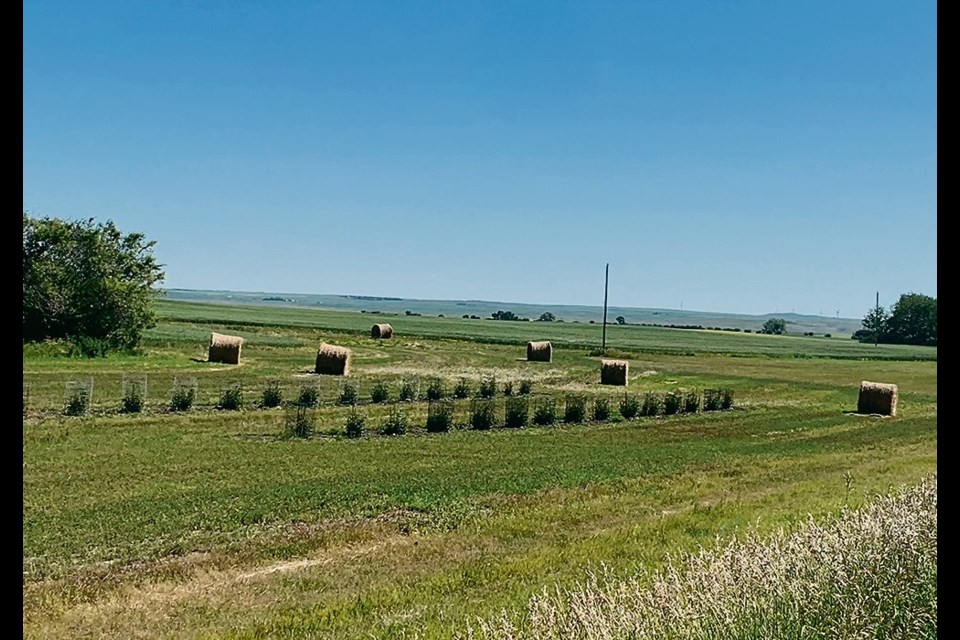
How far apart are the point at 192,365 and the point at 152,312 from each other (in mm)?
8352

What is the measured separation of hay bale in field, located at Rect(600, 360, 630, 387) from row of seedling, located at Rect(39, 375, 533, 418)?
6431 mm

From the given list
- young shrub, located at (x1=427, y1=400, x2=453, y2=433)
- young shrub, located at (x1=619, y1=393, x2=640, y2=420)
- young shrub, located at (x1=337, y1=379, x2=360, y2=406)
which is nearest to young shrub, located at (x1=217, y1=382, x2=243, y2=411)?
young shrub, located at (x1=337, y1=379, x2=360, y2=406)

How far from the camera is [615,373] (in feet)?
136

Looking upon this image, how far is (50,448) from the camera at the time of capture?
17.2 metres

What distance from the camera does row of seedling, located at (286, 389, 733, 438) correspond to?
2267 cm

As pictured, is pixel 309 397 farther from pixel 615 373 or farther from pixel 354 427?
pixel 615 373

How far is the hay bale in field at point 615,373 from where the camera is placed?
4119 cm

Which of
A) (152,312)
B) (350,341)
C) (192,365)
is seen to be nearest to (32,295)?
(152,312)

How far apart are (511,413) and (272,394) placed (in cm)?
796

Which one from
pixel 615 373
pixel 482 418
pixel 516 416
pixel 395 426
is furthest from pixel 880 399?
pixel 395 426

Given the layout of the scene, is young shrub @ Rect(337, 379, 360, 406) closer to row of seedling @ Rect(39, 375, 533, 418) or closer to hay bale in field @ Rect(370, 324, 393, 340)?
row of seedling @ Rect(39, 375, 533, 418)

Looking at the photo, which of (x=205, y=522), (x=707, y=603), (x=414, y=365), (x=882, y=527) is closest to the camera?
(x=707, y=603)
